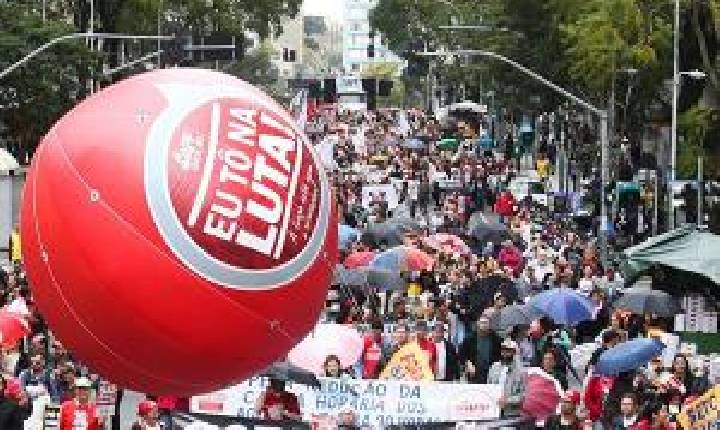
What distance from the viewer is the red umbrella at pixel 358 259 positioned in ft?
87.4

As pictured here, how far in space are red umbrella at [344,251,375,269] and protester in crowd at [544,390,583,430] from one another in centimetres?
1291

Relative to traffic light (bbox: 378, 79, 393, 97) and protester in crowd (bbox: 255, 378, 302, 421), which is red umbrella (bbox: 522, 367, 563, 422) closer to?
protester in crowd (bbox: 255, 378, 302, 421)

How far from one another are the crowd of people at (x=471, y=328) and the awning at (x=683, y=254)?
21.3 inches

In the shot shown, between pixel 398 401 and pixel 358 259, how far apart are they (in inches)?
509

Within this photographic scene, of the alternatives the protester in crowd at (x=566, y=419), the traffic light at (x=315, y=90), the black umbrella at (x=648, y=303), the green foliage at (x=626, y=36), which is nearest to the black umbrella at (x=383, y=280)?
the black umbrella at (x=648, y=303)

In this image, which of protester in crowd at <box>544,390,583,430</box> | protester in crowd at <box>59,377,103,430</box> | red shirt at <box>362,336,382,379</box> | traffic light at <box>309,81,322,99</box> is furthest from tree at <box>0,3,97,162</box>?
traffic light at <box>309,81,322,99</box>

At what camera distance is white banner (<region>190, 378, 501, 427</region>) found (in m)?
14.2

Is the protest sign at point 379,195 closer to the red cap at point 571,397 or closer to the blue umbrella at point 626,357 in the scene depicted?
the blue umbrella at point 626,357

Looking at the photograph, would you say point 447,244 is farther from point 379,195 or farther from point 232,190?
point 232,190

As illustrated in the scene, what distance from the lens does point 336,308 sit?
22328mm

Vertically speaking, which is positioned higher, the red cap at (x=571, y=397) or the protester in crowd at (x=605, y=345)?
the red cap at (x=571, y=397)

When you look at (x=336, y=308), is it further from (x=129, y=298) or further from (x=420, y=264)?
(x=129, y=298)

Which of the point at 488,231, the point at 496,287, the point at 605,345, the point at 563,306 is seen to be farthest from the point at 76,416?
the point at 488,231

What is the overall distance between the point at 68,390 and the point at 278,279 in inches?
377
